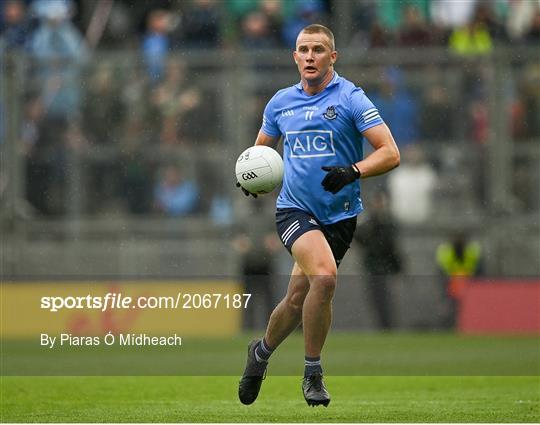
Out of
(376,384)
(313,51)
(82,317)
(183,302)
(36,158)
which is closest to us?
(313,51)

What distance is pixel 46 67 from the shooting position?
20141mm

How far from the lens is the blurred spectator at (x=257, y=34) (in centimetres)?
2102

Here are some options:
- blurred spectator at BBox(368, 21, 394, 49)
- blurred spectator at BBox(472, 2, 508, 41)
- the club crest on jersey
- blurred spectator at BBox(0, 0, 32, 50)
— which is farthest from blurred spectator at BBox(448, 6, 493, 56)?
the club crest on jersey

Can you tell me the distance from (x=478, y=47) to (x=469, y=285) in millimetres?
3646

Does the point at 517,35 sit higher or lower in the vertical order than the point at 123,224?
higher

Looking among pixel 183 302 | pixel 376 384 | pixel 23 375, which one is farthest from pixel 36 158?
pixel 376 384

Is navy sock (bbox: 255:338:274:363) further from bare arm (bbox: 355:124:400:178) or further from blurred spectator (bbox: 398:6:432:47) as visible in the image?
blurred spectator (bbox: 398:6:432:47)

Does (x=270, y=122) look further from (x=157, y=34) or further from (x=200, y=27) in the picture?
(x=157, y=34)

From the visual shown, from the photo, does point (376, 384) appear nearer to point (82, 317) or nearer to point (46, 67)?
point (82, 317)

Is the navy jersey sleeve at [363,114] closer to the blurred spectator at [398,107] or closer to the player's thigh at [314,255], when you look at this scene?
the player's thigh at [314,255]

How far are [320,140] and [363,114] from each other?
0.37 m

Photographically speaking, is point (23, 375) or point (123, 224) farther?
point (123, 224)

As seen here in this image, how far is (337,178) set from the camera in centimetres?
934

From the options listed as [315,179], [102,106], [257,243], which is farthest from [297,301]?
[102,106]
